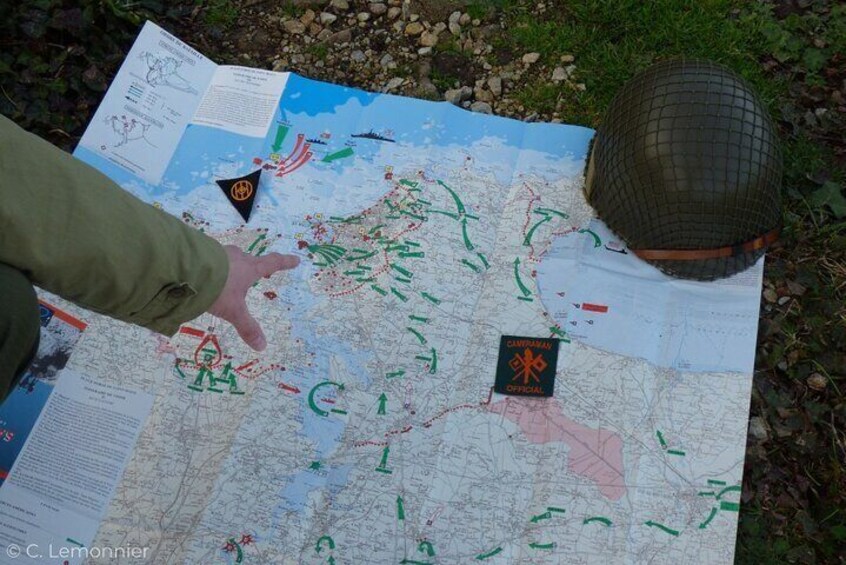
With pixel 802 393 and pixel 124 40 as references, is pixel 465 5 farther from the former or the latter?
pixel 802 393

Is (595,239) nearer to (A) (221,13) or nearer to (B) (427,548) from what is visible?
(B) (427,548)

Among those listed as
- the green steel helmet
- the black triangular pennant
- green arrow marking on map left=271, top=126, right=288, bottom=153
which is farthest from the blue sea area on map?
the green steel helmet

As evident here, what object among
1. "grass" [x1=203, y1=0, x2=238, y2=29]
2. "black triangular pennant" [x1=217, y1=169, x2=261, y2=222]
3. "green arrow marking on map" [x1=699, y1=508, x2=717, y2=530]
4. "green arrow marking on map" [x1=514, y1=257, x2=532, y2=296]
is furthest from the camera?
"grass" [x1=203, y1=0, x2=238, y2=29]

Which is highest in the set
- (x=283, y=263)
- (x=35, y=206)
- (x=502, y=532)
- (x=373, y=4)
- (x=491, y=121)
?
(x=373, y=4)

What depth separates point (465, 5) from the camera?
2.68 metres

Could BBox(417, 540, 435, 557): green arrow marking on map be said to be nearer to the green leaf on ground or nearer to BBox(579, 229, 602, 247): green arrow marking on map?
BBox(579, 229, 602, 247): green arrow marking on map

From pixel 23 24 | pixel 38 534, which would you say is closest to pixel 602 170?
pixel 38 534

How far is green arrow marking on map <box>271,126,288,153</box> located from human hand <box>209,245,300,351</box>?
2.15 ft

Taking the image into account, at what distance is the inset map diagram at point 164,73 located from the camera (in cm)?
252

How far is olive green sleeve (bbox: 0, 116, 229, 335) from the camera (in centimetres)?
131

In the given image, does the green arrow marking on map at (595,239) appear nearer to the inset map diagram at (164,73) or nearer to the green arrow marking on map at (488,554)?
the green arrow marking on map at (488,554)

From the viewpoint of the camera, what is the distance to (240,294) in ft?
5.59

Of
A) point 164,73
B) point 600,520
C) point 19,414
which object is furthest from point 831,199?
point 19,414

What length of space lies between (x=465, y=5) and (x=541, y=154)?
2.33 ft
